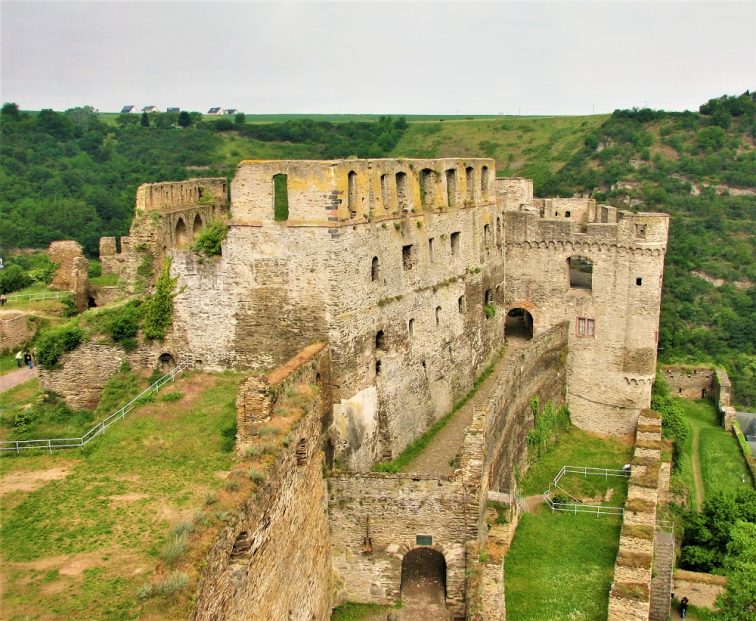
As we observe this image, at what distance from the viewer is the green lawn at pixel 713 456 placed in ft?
109

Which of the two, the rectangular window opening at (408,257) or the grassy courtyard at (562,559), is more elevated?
the rectangular window opening at (408,257)

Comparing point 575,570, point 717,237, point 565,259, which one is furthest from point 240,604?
point 717,237

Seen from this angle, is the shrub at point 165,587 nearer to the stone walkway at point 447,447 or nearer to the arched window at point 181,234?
the stone walkway at point 447,447

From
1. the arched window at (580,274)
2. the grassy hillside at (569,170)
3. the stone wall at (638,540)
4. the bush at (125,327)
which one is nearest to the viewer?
the stone wall at (638,540)

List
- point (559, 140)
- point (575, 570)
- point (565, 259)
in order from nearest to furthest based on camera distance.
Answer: point (575, 570) < point (565, 259) < point (559, 140)

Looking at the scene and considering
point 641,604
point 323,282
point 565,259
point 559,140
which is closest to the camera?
point 641,604

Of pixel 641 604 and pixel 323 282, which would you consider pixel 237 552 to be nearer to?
pixel 323 282

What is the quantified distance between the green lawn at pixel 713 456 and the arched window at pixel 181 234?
2199cm

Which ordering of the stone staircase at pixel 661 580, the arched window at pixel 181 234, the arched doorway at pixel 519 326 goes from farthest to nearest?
the arched doorway at pixel 519 326
the arched window at pixel 181 234
the stone staircase at pixel 661 580

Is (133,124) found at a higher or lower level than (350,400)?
higher

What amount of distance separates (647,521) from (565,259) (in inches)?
508

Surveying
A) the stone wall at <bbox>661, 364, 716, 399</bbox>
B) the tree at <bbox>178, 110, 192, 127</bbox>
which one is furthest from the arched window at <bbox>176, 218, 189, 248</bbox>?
the tree at <bbox>178, 110, 192, 127</bbox>

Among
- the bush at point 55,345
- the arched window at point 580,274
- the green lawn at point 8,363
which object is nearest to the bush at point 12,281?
the green lawn at point 8,363

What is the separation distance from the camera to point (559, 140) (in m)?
86.7
